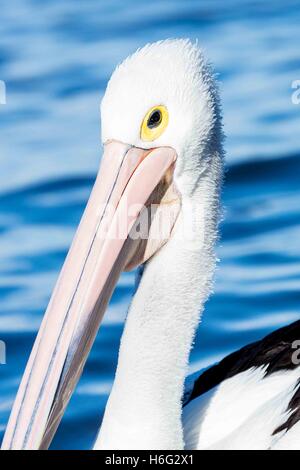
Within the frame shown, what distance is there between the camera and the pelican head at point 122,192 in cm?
420

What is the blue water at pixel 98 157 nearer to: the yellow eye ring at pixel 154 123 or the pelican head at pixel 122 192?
the pelican head at pixel 122 192

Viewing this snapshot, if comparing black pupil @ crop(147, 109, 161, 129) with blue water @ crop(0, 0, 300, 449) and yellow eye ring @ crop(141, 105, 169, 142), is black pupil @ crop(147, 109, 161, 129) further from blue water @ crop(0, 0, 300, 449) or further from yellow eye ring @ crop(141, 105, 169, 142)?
blue water @ crop(0, 0, 300, 449)

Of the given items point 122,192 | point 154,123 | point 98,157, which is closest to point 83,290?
point 122,192

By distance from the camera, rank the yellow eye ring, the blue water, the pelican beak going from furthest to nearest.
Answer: the blue water, the yellow eye ring, the pelican beak

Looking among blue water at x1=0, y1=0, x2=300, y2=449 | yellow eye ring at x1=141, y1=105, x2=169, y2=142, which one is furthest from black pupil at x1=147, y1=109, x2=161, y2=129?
blue water at x1=0, y1=0, x2=300, y2=449

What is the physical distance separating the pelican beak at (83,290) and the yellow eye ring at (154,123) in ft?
0.19

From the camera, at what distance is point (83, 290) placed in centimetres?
425

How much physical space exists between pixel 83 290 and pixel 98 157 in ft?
14.7

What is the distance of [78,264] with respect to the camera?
168 inches

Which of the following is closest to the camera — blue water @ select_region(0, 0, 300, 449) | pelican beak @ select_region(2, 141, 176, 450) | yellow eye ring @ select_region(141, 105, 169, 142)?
pelican beak @ select_region(2, 141, 176, 450)

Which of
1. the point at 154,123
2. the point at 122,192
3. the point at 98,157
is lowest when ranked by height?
the point at 122,192

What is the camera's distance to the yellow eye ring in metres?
4.31

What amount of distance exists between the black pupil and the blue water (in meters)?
1.87

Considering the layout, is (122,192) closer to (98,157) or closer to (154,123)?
(154,123)
